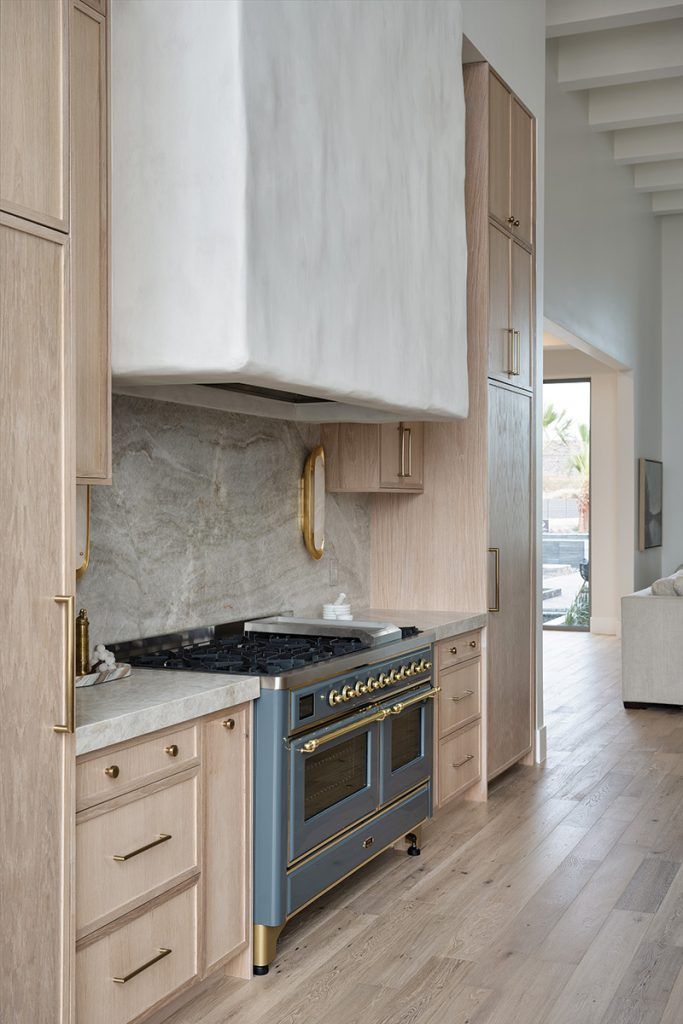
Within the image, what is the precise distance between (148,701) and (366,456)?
2.10 meters

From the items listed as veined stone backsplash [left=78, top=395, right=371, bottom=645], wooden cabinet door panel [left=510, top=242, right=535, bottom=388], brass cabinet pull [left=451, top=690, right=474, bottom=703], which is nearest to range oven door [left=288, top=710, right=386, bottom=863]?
veined stone backsplash [left=78, top=395, right=371, bottom=645]

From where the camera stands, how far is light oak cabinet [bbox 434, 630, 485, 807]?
13.9ft

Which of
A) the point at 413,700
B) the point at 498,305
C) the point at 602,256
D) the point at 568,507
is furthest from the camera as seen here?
the point at 568,507

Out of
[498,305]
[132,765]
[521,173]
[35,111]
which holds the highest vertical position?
[521,173]

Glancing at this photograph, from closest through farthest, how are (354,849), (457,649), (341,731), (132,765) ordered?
(132,765), (341,731), (354,849), (457,649)

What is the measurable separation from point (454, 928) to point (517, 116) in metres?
3.70

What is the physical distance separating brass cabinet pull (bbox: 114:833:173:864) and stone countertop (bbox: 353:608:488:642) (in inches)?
66.5

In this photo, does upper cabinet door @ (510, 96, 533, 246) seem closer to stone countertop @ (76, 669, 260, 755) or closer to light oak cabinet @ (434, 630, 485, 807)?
light oak cabinet @ (434, 630, 485, 807)

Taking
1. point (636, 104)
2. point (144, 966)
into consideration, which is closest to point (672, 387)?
point (636, 104)

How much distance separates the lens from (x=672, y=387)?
37.3 ft

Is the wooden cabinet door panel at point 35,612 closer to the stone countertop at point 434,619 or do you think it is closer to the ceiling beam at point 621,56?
the stone countertop at point 434,619

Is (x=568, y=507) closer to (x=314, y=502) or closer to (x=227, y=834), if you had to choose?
(x=314, y=502)

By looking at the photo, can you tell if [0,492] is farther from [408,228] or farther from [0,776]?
[408,228]

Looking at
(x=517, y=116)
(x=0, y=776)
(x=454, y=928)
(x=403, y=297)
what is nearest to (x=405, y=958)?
(x=454, y=928)
